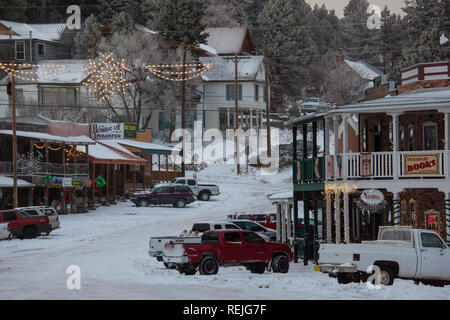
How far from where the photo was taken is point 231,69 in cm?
9612

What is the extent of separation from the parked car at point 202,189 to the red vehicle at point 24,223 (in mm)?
20945

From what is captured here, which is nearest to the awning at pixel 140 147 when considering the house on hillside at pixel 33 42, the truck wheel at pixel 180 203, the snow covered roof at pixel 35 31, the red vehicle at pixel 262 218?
the truck wheel at pixel 180 203

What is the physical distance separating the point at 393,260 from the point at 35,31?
268ft

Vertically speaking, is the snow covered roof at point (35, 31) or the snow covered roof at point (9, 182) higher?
A: the snow covered roof at point (35, 31)

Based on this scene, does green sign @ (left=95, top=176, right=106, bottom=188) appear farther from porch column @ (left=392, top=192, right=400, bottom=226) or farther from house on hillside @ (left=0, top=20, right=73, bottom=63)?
house on hillside @ (left=0, top=20, right=73, bottom=63)

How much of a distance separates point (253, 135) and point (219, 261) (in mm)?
57917

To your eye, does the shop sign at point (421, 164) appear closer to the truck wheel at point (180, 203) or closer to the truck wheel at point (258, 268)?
the truck wheel at point (258, 268)

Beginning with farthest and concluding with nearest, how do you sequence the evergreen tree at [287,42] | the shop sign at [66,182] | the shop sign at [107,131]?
the evergreen tree at [287,42] → the shop sign at [107,131] → the shop sign at [66,182]

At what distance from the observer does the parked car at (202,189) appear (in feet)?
212

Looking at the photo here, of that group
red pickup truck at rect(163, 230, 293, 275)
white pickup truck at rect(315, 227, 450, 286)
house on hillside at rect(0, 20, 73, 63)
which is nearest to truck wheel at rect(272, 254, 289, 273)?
red pickup truck at rect(163, 230, 293, 275)

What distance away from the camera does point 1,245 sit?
136ft

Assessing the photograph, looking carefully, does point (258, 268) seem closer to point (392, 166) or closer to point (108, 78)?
point (392, 166)

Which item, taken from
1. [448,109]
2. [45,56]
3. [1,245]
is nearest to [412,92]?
[448,109]

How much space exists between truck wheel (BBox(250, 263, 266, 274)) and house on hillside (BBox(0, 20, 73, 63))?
62.7 metres
